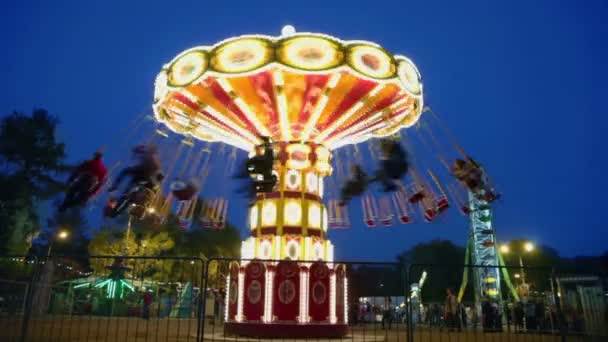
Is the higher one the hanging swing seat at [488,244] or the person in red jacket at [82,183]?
the hanging swing seat at [488,244]

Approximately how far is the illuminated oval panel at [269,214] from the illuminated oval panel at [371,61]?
5.17 metres

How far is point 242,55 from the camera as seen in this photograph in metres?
13.9

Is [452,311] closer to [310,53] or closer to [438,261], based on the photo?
[310,53]

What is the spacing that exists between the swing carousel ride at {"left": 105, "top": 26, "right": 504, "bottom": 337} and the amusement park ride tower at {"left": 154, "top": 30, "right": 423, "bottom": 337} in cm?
3

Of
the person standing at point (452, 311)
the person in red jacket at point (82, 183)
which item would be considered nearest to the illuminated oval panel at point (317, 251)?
the person standing at point (452, 311)

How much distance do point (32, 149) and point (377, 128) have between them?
27105 mm

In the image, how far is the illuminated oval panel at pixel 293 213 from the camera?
1602 centimetres

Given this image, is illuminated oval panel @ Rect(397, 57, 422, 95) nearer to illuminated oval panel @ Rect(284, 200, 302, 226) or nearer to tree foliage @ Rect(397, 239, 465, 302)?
illuminated oval panel @ Rect(284, 200, 302, 226)

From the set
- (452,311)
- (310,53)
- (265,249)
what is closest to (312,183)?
(265,249)

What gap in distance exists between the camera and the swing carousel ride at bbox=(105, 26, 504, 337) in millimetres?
13984

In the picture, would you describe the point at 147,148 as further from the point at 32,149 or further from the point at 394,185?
the point at 32,149

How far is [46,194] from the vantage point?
118 ft

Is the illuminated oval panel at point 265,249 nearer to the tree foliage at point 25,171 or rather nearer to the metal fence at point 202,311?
the metal fence at point 202,311

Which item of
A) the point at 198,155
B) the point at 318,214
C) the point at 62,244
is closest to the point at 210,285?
the point at 198,155
